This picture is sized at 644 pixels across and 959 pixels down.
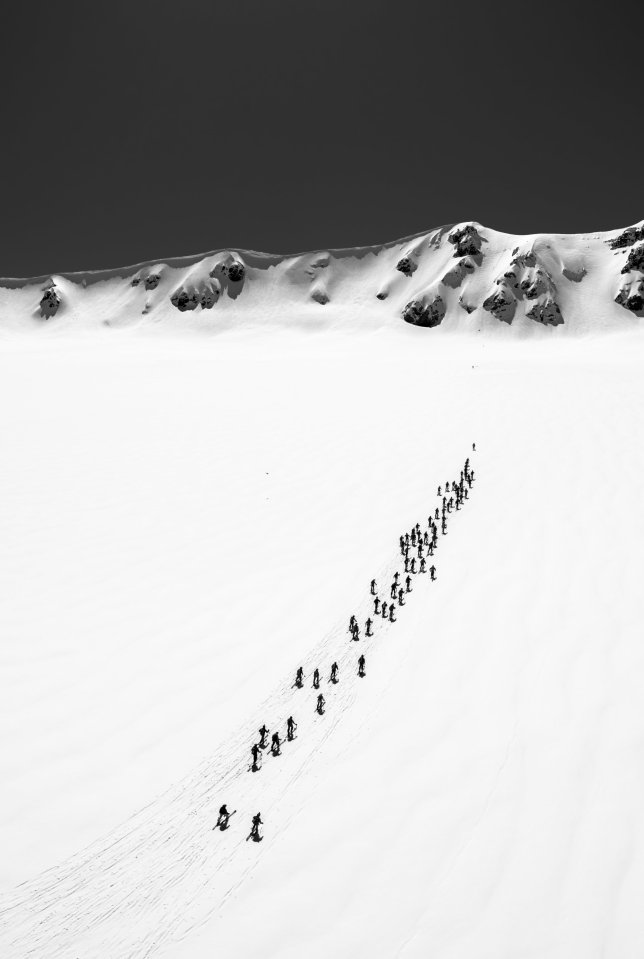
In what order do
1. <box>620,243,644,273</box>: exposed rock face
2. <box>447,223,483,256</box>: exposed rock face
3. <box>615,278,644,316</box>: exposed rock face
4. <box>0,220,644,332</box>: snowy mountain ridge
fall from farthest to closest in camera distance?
<box>447,223,483,256</box>: exposed rock face
<box>620,243,644,273</box>: exposed rock face
<box>0,220,644,332</box>: snowy mountain ridge
<box>615,278,644,316</box>: exposed rock face

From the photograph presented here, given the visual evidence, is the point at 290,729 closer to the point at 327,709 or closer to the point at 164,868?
the point at 327,709

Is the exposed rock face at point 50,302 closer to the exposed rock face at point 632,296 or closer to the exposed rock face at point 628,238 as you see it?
the exposed rock face at point 632,296

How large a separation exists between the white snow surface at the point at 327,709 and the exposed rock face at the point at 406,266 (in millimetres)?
100163

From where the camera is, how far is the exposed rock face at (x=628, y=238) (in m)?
101

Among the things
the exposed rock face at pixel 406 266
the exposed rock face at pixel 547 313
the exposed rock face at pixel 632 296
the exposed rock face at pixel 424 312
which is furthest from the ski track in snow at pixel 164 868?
the exposed rock face at pixel 406 266

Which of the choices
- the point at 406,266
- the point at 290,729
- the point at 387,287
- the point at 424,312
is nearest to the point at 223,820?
the point at 290,729

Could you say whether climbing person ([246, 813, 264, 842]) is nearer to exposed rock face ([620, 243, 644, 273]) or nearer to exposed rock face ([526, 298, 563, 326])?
exposed rock face ([526, 298, 563, 326])

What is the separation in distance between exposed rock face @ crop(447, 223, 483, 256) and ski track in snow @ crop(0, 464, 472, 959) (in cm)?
11965

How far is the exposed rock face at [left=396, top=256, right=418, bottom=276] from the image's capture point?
364 feet

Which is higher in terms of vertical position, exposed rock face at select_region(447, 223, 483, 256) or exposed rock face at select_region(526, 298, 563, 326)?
exposed rock face at select_region(447, 223, 483, 256)

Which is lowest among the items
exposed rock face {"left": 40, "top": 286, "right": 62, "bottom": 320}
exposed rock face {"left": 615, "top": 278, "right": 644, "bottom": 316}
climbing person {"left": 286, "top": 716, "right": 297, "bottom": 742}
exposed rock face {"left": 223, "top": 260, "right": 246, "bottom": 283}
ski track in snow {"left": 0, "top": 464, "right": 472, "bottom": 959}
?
ski track in snow {"left": 0, "top": 464, "right": 472, "bottom": 959}

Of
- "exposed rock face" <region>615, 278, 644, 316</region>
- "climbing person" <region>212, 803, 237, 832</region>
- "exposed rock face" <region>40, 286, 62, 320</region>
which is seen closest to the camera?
"climbing person" <region>212, 803, 237, 832</region>

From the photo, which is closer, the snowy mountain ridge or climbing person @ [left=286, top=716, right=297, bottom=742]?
climbing person @ [left=286, top=716, right=297, bottom=742]

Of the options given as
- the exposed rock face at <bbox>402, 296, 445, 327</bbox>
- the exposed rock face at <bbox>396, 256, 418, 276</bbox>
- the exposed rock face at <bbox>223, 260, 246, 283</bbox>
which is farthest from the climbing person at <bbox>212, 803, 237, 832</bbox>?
the exposed rock face at <bbox>223, 260, 246, 283</bbox>
